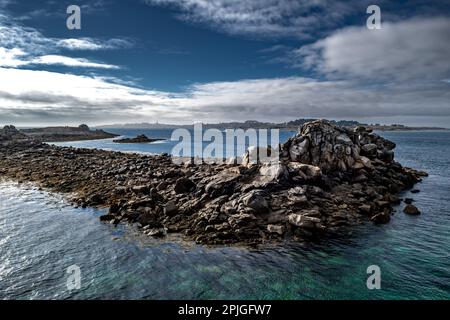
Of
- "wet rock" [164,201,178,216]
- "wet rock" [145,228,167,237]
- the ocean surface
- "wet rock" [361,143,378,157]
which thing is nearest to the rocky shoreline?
"wet rock" [145,228,167,237]

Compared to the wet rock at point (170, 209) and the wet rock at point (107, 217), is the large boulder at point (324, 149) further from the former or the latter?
the wet rock at point (107, 217)

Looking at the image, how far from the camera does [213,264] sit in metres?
20.6

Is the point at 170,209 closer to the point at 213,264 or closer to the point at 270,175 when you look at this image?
the point at 213,264

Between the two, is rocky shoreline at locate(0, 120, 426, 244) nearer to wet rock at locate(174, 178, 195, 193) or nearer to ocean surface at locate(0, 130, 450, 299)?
wet rock at locate(174, 178, 195, 193)

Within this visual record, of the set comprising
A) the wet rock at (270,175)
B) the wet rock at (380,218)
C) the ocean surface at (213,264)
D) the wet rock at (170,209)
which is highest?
the wet rock at (270,175)

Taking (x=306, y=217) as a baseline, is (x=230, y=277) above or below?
below

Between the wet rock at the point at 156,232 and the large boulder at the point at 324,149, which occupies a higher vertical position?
the large boulder at the point at 324,149

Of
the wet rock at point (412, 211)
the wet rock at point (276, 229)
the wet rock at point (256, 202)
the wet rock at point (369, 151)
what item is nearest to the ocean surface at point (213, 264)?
the wet rock at point (276, 229)

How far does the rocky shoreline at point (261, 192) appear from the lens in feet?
86.4

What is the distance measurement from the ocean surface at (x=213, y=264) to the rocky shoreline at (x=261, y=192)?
2.12 metres
